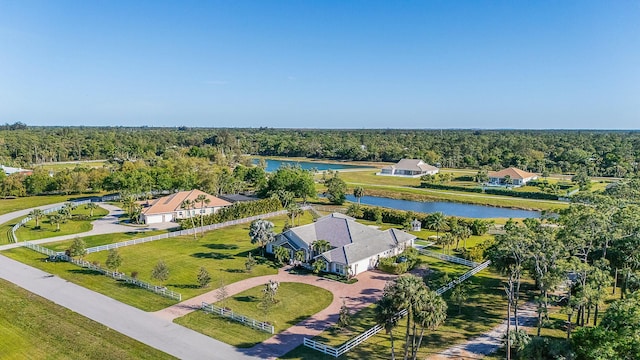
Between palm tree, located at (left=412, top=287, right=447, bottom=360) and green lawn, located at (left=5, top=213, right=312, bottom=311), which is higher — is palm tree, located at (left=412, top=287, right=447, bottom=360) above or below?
above

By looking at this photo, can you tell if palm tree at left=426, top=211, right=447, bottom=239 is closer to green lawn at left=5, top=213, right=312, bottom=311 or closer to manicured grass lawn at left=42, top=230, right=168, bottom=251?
green lawn at left=5, top=213, right=312, bottom=311

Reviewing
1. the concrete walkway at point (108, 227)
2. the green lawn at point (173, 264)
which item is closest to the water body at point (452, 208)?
the green lawn at point (173, 264)

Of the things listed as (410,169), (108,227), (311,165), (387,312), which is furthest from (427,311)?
(311,165)

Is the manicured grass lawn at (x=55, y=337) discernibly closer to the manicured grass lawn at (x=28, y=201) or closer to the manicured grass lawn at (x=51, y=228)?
the manicured grass lawn at (x=51, y=228)

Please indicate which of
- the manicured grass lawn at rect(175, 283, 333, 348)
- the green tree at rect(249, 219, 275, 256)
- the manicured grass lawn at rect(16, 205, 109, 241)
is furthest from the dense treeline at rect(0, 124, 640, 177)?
the manicured grass lawn at rect(175, 283, 333, 348)

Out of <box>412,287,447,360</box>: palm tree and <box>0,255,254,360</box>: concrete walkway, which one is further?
<box>0,255,254,360</box>: concrete walkway

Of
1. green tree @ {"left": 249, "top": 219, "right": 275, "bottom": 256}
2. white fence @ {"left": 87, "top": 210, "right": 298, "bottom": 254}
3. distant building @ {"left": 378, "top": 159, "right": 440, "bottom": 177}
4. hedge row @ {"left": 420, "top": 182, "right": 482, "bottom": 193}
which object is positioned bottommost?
white fence @ {"left": 87, "top": 210, "right": 298, "bottom": 254}
